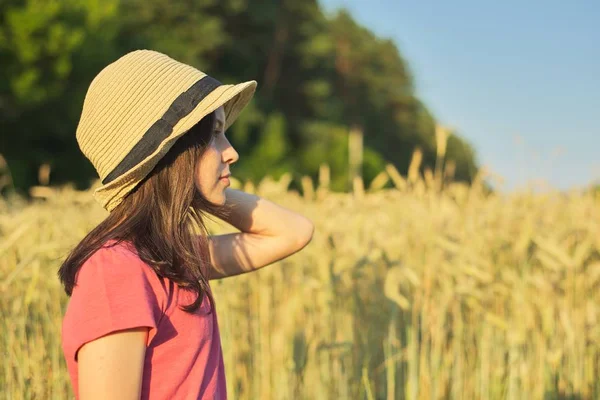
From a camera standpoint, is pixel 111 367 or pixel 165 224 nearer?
pixel 111 367

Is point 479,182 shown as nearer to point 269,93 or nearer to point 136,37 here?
point 136,37

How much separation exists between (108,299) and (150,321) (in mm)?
64

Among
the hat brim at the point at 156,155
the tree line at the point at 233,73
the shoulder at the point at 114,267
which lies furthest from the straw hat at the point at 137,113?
the tree line at the point at 233,73

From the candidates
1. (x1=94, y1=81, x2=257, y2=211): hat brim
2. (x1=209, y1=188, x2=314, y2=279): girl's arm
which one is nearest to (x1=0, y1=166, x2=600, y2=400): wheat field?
(x1=209, y1=188, x2=314, y2=279): girl's arm

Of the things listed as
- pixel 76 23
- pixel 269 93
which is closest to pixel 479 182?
pixel 76 23

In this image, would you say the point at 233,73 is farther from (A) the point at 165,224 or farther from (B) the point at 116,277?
(B) the point at 116,277

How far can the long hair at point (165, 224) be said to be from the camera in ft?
4.21

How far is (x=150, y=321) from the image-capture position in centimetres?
119

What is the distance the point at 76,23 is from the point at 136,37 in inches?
224

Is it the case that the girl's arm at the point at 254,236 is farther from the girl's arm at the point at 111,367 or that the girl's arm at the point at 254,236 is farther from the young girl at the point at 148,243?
the girl's arm at the point at 111,367

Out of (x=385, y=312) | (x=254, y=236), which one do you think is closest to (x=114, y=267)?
(x=254, y=236)

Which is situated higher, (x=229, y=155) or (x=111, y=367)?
(x=229, y=155)

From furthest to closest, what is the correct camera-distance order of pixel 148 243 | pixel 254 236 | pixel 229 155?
pixel 254 236
pixel 229 155
pixel 148 243

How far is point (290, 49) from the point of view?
3369 centimetres
